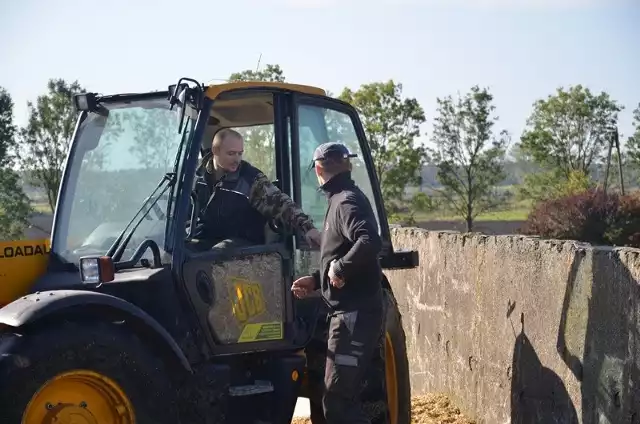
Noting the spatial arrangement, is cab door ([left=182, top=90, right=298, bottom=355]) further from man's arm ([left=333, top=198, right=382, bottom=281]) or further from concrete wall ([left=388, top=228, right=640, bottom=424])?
concrete wall ([left=388, top=228, right=640, bottom=424])

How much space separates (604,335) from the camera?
5.95m

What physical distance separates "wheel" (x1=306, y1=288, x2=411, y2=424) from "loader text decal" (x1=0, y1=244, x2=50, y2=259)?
1.65m

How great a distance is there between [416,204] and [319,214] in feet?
91.0

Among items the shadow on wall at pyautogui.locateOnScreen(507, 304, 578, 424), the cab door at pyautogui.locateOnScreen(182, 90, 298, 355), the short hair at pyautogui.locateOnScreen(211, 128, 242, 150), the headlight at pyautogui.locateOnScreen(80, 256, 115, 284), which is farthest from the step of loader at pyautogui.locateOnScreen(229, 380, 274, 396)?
the shadow on wall at pyautogui.locateOnScreen(507, 304, 578, 424)

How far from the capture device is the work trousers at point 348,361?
557cm

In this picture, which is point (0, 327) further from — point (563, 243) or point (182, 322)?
point (563, 243)

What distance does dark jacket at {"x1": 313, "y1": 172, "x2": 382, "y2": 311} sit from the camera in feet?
18.0

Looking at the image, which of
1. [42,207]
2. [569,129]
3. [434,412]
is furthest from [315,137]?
[569,129]

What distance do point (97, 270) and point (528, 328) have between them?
308 centimetres

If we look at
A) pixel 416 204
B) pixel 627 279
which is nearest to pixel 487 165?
pixel 416 204

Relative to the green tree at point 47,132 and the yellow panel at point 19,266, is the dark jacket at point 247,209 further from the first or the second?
the green tree at point 47,132

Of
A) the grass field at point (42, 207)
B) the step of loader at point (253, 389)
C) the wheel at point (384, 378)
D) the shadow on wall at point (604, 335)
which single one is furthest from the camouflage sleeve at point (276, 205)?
the grass field at point (42, 207)

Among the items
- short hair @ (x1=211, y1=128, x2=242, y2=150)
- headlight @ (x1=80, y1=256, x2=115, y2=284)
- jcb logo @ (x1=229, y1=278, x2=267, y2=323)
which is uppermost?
short hair @ (x1=211, y1=128, x2=242, y2=150)

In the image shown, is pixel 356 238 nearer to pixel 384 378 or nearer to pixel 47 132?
pixel 384 378
